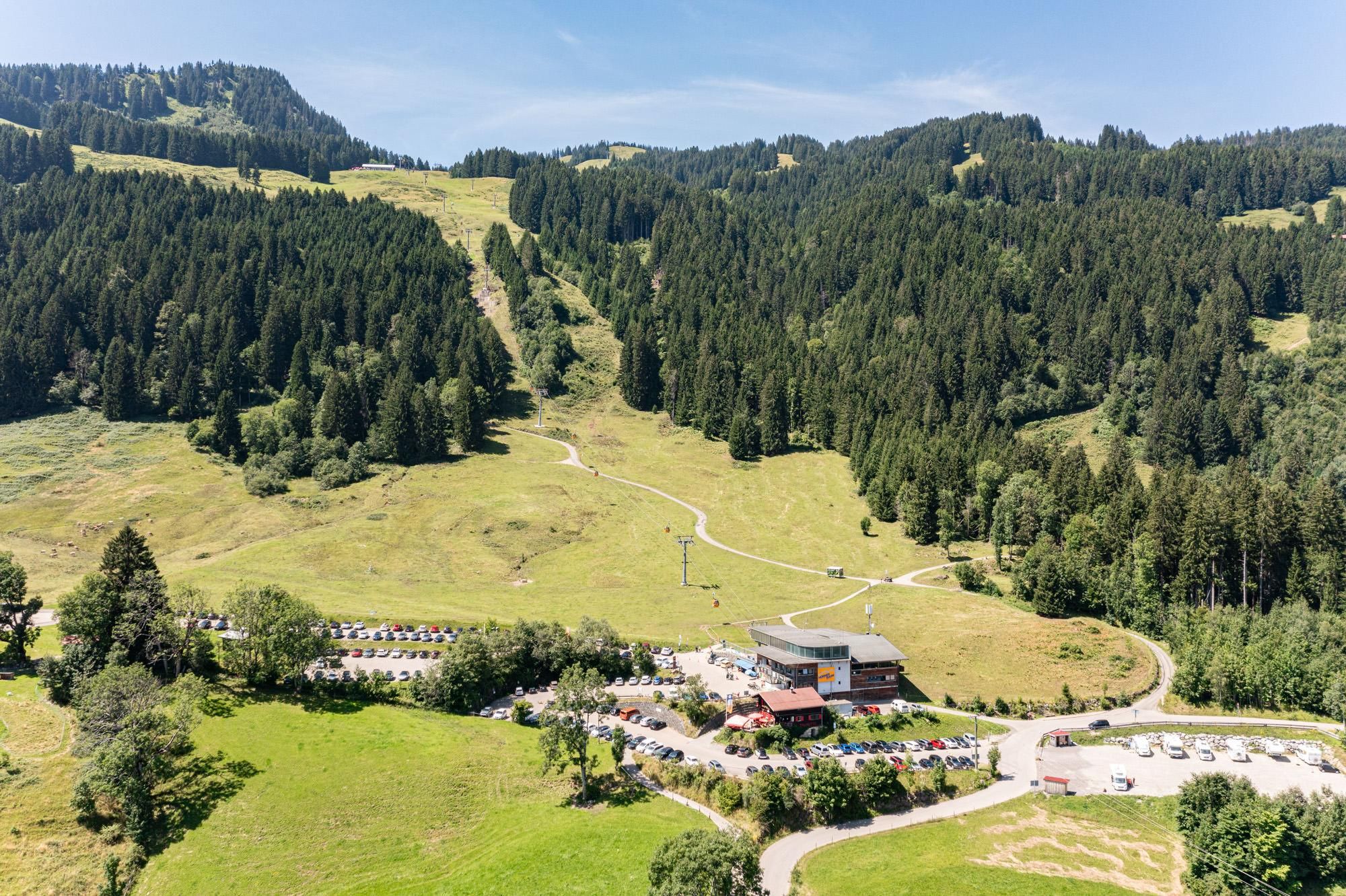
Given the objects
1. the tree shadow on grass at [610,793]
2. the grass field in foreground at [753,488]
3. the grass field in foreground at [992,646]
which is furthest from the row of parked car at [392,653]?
the grass field in foreground at [753,488]

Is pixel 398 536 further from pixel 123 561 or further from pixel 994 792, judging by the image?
pixel 994 792

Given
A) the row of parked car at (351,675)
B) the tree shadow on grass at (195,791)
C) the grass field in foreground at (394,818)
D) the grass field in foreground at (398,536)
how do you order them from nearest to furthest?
the grass field in foreground at (394,818), the tree shadow on grass at (195,791), the row of parked car at (351,675), the grass field in foreground at (398,536)

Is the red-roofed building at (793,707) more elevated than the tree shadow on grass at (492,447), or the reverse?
the tree shadow on grass at (492,447)

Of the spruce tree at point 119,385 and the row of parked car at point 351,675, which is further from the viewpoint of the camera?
the spruce tree at point 119,385

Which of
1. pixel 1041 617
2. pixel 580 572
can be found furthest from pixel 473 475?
pixel 1041 617

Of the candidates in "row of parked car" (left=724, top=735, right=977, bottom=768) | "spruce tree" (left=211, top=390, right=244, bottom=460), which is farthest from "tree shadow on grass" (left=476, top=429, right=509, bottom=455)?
"row of parked car" (left=724, top=735, right=977, bottom=768)

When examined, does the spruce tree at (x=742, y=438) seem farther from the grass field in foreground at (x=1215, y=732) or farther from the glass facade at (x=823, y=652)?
the grass field in foreground at (x=1215, y=732)
